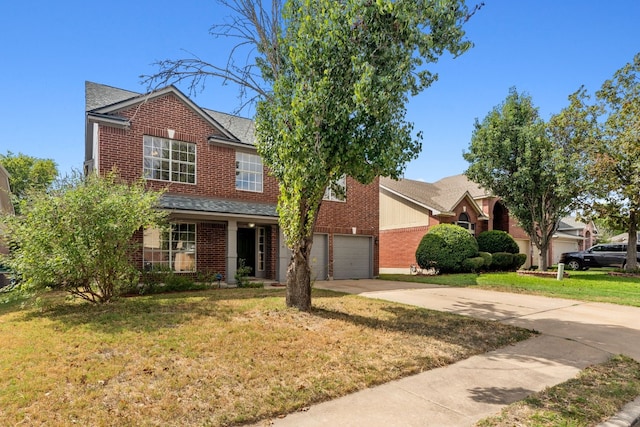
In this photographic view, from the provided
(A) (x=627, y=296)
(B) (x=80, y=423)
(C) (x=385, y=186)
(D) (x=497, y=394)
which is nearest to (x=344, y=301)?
(D) (x=497, y=394)

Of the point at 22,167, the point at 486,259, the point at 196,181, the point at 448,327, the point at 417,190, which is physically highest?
the point at 22,167

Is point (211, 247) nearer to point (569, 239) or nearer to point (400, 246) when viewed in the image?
point (400, 246)

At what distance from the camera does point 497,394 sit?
454cm

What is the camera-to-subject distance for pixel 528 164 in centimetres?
1859

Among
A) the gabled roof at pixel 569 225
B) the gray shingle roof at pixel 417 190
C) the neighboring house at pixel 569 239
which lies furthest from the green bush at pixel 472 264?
the gabled roof at pixel 569 225

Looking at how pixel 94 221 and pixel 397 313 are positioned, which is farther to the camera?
pixel 397 313

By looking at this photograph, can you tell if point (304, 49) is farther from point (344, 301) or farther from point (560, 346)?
point (560, 346)

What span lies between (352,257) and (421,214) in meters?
7.27

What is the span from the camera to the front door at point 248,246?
52.7ft

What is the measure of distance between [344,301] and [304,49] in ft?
21.1

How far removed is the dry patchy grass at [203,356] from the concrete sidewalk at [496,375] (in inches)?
10.6

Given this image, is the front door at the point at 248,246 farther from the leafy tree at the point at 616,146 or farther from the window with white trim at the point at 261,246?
the leafy tree at the point at 616,146

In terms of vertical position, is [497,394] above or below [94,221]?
below

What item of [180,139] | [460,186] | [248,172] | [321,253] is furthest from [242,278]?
[460,186]
